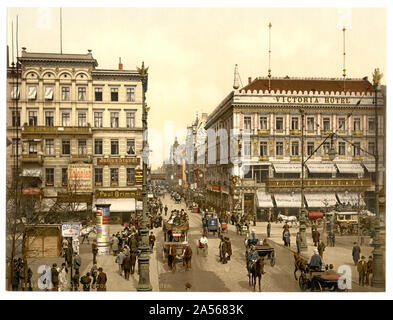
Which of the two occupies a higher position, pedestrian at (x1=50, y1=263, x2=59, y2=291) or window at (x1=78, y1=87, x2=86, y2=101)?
window at (x1=78, y1=87, x2=86, y2=101)

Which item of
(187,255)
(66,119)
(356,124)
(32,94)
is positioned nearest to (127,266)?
(187,255)

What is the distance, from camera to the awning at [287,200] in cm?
2998

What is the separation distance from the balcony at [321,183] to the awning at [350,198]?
745 mm

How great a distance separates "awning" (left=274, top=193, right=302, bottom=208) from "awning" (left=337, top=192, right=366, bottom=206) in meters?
3.30

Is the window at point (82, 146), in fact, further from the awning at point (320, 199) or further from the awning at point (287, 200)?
the awning at point (320, 199)

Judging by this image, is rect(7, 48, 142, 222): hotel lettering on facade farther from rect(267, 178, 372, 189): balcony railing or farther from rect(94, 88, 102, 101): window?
rect(267, 178, 372, 189): balcony railing

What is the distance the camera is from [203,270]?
18562 millimetres

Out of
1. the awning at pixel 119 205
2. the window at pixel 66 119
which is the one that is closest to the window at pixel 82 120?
the window at pixel 66 119

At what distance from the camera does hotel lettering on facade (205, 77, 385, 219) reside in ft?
88.7

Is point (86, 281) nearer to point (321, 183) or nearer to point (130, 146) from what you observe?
point (130, 146)

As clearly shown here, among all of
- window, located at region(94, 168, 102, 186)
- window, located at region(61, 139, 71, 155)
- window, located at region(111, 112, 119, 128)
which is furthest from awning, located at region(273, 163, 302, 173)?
window, located at region(61, 139, 71, 155)

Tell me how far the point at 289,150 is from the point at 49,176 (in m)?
18.9

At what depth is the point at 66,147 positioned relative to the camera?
78.4 feet
